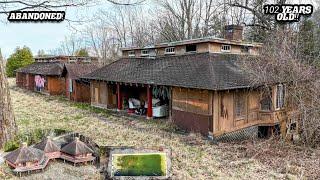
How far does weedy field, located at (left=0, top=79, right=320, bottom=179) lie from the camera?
8.82 meters

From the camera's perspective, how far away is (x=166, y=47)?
20266 millimetres

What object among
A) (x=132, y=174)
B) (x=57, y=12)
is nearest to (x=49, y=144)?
(x=132, y=174)

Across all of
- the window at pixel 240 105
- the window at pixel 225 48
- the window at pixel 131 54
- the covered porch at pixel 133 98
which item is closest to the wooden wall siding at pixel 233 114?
the window at pixel 240 105

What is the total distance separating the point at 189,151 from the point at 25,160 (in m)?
5.62

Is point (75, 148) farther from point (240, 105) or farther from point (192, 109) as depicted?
point (240, 105)

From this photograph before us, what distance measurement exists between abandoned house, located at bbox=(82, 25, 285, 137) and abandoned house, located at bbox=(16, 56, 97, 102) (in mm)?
3360

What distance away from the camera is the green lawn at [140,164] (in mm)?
8414

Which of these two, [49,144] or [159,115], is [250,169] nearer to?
[49,144]

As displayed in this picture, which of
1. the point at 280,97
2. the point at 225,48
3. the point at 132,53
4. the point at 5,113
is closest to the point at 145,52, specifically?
the point at 132,53

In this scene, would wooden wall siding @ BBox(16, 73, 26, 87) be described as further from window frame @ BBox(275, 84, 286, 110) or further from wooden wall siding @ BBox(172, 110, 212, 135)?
window frame @ BBox(275, 84, 286, 110)

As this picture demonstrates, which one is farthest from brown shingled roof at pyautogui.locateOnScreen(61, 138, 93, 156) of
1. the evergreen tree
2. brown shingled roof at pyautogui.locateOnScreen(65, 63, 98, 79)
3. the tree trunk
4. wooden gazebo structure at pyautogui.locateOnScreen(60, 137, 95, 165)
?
the evergreen tree

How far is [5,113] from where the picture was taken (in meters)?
9.57

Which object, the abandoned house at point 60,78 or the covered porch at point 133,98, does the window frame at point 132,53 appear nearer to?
the covered porch at point 133,98

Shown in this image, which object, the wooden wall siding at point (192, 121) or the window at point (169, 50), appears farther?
the window at point (169, 50)
